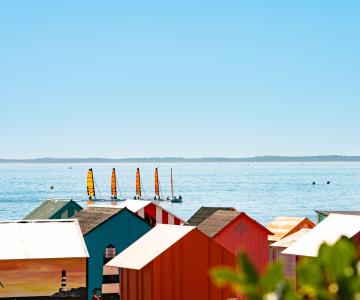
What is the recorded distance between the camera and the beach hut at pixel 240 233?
31.7m

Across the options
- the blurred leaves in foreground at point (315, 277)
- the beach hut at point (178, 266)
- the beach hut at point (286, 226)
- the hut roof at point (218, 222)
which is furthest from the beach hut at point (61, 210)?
the blurred leaves in foreground at point (315, 277)

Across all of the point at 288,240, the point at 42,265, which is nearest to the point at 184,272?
the point at 42,265

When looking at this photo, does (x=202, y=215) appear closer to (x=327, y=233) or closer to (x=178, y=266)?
(x=327, y=233)

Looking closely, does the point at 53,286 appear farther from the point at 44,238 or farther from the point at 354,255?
the point at 354,255

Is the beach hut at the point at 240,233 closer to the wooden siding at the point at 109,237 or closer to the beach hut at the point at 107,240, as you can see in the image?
the beach hut at the point at 107,240

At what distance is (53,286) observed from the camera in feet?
74.3

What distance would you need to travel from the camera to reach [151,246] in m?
22.5

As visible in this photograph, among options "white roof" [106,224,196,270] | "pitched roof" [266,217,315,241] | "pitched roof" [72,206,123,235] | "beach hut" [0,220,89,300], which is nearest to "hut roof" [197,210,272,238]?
"pitched roof" [72,206,123,235]

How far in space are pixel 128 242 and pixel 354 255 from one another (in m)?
27.6

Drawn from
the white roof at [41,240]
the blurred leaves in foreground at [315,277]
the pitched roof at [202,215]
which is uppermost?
the blurred leaves in foreground at [315,277]

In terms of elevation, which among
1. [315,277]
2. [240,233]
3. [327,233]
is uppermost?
[315,277]

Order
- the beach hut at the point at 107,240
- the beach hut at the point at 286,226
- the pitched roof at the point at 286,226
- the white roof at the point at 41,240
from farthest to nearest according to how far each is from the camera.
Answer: the pitched roof at the point at 286,226, the beach hut at the point at 286,226, the beach hut at the point at 107,240, the white roof at the point at 41,240

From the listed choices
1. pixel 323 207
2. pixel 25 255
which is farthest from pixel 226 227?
pixel 323 207

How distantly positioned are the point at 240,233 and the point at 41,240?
1081cm
